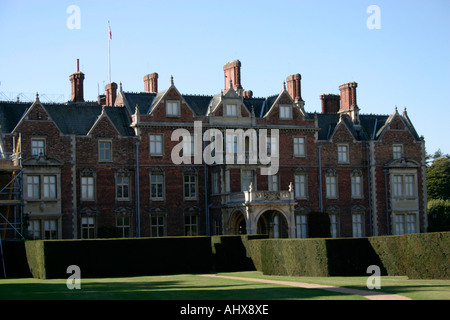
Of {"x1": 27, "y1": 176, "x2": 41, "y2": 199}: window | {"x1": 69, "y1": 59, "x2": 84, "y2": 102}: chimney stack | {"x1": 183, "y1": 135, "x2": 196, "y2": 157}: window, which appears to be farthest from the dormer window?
{"x1": 27, "y1": 176, "x2": 41, "y2": 199}: window

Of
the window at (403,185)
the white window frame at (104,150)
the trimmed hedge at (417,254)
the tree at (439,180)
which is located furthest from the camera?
the tree at (439,180)

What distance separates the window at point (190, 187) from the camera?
5044 cm

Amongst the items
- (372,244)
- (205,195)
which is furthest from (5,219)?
(372,244)

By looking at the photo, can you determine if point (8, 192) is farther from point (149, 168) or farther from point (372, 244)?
point (372, 244)

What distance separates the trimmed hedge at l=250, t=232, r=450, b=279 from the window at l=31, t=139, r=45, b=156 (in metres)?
16.4

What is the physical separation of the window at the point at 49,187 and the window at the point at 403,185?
2356 cm

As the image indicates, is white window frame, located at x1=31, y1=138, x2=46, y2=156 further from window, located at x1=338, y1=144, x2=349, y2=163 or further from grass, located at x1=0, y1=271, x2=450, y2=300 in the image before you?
window, located at x1=338, y1=144, x2=349, y2=163

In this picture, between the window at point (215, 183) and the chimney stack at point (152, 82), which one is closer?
the window at point (215, 183)

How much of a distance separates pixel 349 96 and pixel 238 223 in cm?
1410

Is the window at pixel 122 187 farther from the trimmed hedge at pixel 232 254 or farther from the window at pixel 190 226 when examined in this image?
the trimmed hedge at pixel 232 254

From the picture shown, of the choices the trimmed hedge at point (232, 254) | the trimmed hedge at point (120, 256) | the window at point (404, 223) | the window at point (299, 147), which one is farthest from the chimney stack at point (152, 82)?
the window at point (404, 223)

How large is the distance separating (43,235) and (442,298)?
30026 millimetres

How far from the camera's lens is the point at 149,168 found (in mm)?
49469

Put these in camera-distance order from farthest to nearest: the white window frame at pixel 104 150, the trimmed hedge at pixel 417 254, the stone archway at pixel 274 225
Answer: the stone archway at pixel 274 225
the white window frame at pixel 104 150
the trimmed hedge at pixel 417 254
